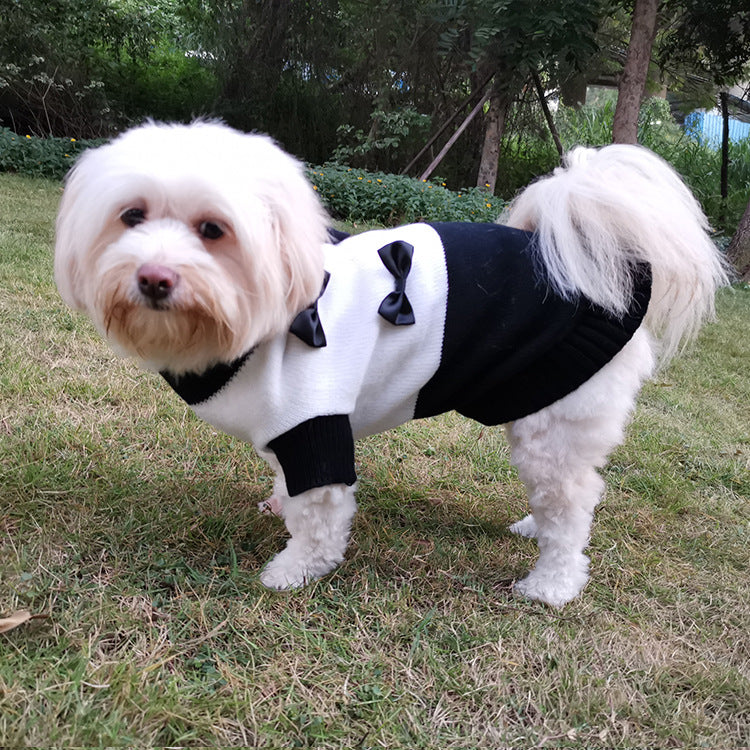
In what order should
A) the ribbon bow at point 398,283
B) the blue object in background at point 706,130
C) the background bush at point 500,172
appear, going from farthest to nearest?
1. the blue object in background at point 706,130
2. the background bush at point 500,172
3. the ribbon bow at point 398,283

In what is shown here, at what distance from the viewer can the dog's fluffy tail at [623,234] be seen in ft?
6.78

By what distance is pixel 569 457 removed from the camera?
7.22 feet

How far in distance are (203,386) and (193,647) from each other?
72 cm

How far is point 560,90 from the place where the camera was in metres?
9.74

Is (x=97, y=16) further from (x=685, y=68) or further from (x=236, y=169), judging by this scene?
(x=236, y=169)

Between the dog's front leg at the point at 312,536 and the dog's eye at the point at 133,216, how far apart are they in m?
0.90

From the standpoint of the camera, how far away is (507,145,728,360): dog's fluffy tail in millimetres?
2066

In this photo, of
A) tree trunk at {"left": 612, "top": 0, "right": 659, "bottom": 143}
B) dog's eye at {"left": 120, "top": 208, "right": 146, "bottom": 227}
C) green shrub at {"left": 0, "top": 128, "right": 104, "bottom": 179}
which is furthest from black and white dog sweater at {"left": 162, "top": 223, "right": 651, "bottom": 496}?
green shrub at {"left": 0, "top": 128, "right": 104, "bottom": 179}

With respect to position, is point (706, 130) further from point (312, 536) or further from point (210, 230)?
point (210, 230)

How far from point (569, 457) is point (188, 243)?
53.5 inches

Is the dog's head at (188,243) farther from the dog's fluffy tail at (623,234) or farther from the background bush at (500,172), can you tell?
the background bush at (500,172)

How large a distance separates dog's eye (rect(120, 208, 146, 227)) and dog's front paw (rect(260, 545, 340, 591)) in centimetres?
109

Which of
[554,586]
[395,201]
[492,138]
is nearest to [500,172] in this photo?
[492,138]

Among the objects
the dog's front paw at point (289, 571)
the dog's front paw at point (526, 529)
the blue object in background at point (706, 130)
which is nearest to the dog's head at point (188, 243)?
the dog's front paw at point (289, 571)
